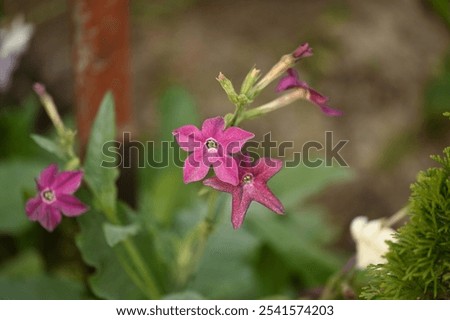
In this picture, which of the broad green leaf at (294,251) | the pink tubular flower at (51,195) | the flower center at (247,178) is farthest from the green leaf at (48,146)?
the broad green leaf at (294,251)

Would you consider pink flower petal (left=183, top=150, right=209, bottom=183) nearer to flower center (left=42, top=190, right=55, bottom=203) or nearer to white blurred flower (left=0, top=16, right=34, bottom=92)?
flower center (left=42, top=190, right=55, bottom=203)

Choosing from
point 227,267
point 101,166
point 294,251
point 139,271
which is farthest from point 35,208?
point 294,251

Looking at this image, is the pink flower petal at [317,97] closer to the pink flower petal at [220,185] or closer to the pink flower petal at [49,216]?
the pink flower petal at [220,185]

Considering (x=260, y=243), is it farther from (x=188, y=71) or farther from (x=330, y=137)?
(x=188, y=71)

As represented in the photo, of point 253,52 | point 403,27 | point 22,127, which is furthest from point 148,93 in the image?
point 403,27

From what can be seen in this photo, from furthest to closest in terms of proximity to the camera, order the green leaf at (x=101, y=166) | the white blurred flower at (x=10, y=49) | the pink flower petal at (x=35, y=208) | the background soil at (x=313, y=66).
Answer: the background soil at (x=313, y=66) < the white blurred flower at (x=10, y=49) < the green leaf at (x=101, y=166) < the pink flower petal at (x=35, y=208)

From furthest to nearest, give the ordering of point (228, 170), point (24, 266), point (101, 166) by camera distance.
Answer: point (24, 266) → point (101, 166) → point (228, 170)

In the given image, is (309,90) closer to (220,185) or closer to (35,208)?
(220,185)

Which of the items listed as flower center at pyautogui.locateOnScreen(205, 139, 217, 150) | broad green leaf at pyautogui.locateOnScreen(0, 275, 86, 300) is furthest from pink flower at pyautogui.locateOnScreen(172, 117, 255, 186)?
broad green leaf at pyautogui.locateOnScreen(0, 275, 86, 300)
